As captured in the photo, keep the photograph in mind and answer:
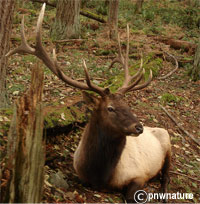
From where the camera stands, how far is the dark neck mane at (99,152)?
15.9 feet

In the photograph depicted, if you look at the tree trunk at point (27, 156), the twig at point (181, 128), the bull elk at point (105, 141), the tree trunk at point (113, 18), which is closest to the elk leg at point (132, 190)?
the bull elk at point (105, 141)

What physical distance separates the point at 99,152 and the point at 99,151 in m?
0.02

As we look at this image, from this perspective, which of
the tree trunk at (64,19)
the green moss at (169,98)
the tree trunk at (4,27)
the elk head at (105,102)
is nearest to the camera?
the elk head at (105,102)

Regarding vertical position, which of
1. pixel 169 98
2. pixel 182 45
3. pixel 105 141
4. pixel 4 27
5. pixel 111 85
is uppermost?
pixel 182 45

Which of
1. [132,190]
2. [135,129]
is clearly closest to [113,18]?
[135,129]

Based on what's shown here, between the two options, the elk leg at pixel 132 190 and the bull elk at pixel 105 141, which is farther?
the elk leg at pixel 132 190

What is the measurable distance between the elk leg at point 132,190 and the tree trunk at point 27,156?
2.23 meters

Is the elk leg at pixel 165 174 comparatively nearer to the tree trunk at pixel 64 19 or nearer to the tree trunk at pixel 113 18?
the tree trunk at pixel 64 19

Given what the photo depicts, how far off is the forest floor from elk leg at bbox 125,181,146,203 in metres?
0.15

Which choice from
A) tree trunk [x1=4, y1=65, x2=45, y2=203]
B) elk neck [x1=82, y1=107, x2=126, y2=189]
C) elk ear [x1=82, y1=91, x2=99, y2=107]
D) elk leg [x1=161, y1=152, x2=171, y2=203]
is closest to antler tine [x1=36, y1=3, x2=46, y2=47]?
elk ear [x1=82, y1=91, x2=99, y2=107]

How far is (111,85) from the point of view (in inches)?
300

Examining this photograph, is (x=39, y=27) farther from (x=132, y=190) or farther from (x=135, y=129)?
(x=132, y=190)

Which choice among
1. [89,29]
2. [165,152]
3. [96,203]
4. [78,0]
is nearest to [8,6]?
[96,203]

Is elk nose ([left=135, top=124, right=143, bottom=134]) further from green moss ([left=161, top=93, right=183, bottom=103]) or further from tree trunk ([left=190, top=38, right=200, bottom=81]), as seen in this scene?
tree trunk ([left=190, top=38, right=200, bottom=81])
